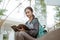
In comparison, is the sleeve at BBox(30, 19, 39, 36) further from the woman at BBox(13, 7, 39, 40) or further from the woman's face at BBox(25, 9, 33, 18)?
the woman's face at BBox(25, 9, 33, 18)

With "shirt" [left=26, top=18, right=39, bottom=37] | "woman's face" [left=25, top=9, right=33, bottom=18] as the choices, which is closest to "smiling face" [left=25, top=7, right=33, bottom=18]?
"woman's face" [left=25, top=9, right=33, bottom=18]

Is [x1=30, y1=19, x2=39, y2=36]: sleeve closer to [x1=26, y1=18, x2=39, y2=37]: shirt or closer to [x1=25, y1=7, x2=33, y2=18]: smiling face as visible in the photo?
[x1=26, y1=18, x2=39, y2=37]: shirt

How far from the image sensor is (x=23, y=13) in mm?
2488

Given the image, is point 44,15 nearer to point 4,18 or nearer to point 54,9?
point 54,9

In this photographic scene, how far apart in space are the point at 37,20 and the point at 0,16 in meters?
0.58

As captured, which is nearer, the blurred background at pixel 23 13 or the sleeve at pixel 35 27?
the sleeve at pixel 35 27

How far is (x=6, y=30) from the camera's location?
243 cm

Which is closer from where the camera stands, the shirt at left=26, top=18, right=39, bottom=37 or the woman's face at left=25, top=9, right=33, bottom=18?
the shirt at left=26, top=18, right=39, bottom=37

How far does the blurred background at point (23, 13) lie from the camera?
246cm

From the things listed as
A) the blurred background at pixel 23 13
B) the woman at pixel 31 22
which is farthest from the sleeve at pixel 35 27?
the blurred background at pixel 23 13

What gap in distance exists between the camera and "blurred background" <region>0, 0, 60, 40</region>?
2.46 meters

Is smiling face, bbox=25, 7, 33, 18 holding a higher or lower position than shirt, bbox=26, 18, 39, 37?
higher

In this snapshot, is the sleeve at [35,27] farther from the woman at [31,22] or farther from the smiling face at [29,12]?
the smiling face at [29,12]

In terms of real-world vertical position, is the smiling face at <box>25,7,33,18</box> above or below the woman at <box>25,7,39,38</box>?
above
